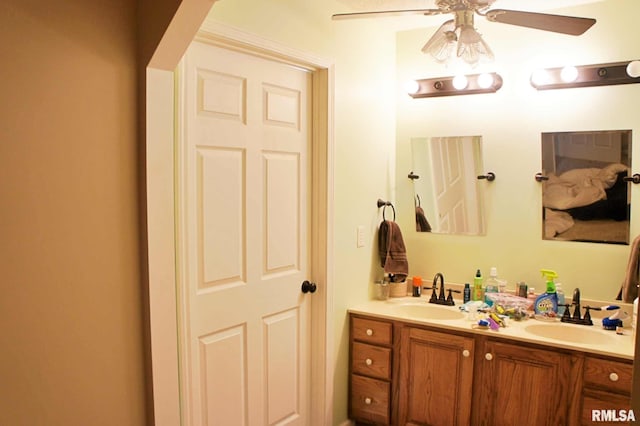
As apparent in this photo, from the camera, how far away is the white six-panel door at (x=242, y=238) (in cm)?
182

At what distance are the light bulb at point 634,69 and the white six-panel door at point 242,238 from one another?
1649 millimetres

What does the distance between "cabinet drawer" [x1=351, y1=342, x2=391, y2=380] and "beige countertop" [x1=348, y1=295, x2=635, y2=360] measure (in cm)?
20

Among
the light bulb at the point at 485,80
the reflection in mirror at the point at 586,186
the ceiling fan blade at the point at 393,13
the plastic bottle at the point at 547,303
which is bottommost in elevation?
the plastic bottle at the point at 547,303

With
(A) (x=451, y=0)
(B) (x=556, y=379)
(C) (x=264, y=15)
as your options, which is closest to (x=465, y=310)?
(B) (x=556, y=379)

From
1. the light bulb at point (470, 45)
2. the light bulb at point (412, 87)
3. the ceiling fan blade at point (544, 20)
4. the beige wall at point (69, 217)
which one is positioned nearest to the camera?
the beige wall at point (69, 217)

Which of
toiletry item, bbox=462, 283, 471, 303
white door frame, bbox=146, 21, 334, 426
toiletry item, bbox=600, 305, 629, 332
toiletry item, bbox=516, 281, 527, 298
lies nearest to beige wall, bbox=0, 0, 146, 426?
white door frame, bbox=146, 21, 334, 426

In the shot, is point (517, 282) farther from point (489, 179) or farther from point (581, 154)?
point (581, 154)

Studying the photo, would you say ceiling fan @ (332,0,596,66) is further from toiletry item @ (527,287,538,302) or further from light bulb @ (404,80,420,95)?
toiletry item @ (527,287,538,302)

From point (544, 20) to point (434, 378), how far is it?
178 centimetres

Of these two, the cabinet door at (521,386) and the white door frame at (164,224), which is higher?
the white door frame at (164,224)

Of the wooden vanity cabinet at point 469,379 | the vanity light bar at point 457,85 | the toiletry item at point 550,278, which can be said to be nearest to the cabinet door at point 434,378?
the wooden vanity cabinet at point 469,379

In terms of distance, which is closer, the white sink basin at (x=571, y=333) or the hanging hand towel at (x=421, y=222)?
the white sink basin at (x=571, y=333)

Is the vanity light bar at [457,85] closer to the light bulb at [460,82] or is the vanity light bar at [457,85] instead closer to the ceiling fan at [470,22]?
the light bulb at [460,82]

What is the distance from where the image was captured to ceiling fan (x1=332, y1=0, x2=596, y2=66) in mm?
1803
